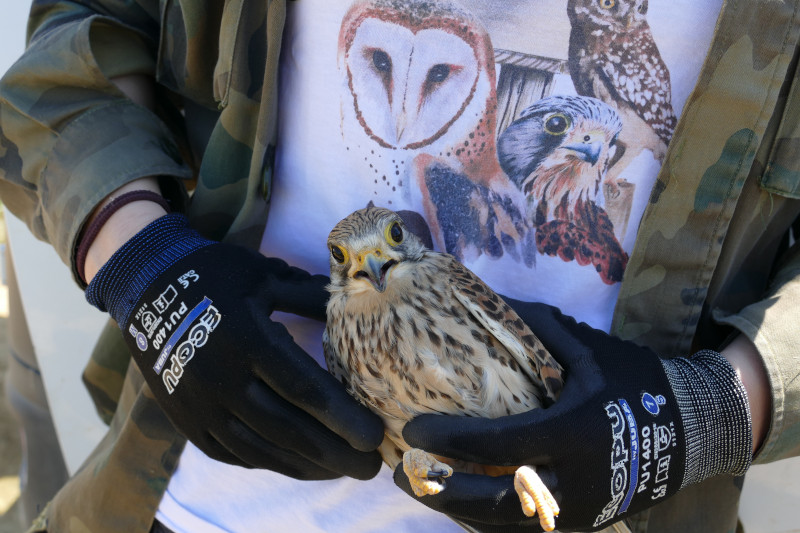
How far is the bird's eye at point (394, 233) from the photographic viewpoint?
157cm

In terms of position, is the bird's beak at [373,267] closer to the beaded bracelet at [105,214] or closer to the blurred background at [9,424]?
the beaded bracelet at [105,214]

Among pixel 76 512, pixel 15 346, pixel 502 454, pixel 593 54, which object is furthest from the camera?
pixel 15 346

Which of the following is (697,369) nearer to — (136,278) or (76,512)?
(136,278)

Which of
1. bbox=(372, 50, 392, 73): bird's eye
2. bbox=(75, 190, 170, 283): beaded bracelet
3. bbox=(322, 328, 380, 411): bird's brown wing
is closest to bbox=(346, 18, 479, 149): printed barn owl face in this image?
bbox=(372, 50, 392, 73): bird's eye

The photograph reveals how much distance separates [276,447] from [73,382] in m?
1.95

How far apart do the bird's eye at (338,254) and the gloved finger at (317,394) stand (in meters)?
0.25

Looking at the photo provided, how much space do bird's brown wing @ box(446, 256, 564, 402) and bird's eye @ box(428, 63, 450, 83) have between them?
44 centimetres

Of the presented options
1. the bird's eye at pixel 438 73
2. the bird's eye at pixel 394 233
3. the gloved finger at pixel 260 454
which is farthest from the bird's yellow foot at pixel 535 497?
the bird's eye at pixel 438 73

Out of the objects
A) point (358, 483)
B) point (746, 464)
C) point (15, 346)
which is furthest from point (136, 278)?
point (15, 346)

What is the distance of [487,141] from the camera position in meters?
1.51

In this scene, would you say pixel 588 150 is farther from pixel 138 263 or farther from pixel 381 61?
pixel 138 263

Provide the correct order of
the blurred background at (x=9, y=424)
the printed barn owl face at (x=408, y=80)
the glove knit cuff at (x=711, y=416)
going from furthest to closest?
the blurred background at (x=9, y=424), the printed barn owl face at (x=408, y=80), the glove knit cuff at (x=711, y=416)

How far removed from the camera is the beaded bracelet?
174 cm

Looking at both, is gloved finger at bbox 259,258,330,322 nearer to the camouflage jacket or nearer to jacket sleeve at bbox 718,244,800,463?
the camouflage jacket
